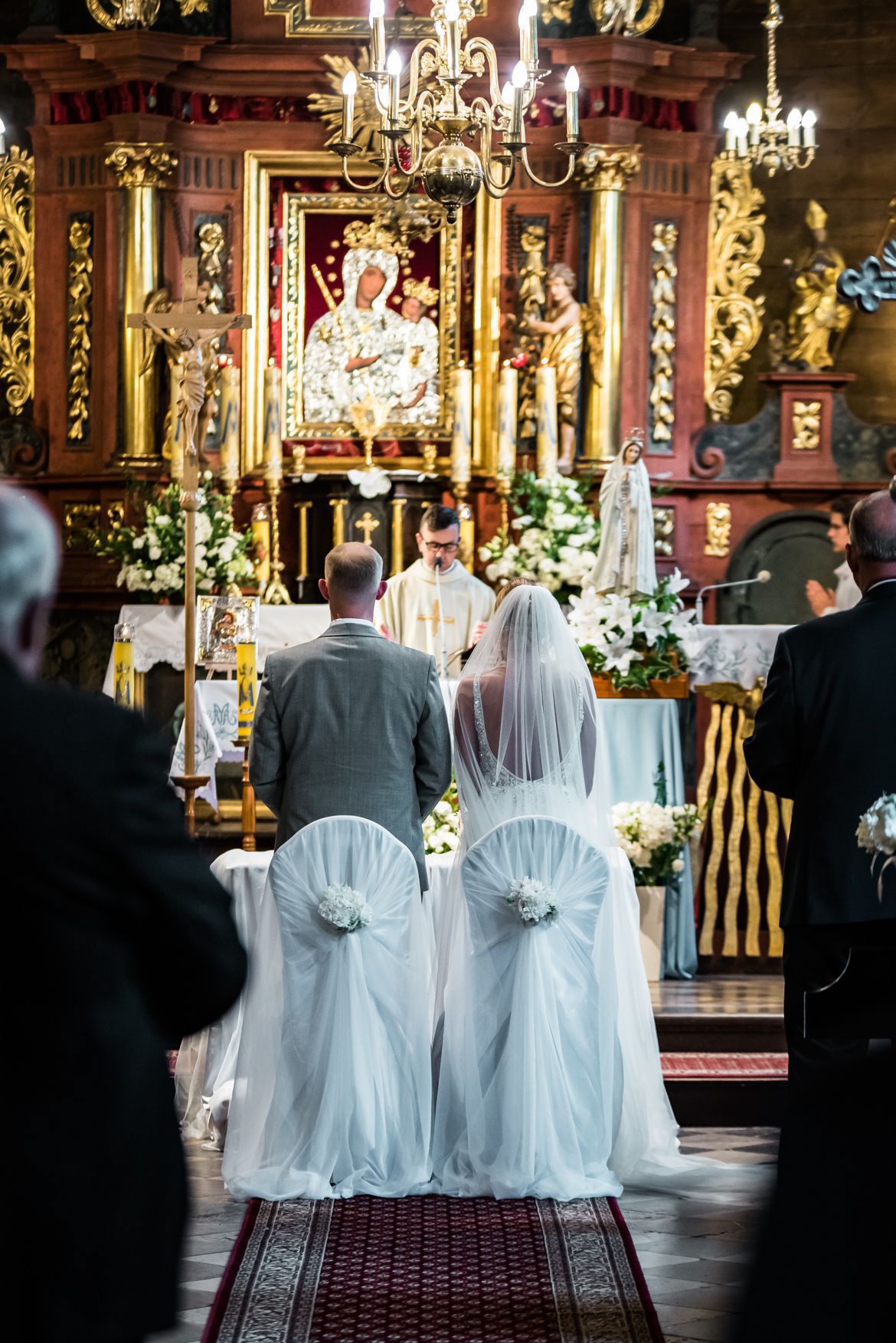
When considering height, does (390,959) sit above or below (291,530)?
below

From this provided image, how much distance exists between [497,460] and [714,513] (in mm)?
1490

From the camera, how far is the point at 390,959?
5527 millimetres

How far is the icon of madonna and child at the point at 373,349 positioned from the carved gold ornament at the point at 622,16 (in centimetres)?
189

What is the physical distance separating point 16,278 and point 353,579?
781cm

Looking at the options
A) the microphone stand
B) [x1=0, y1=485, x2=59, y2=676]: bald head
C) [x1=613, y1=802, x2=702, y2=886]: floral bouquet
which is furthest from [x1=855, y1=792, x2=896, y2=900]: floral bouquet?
the microphone stand

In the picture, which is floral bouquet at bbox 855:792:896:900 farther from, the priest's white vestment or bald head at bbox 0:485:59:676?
the priest's white vestment

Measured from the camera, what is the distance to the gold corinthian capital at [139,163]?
38.5 feet

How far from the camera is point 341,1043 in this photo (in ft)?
17.8

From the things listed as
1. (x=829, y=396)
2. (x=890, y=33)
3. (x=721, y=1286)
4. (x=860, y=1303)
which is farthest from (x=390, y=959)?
(x=890, y=33)

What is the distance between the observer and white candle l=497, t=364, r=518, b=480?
11297mm

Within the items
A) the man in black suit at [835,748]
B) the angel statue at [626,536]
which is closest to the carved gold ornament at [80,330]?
the angel statue at [626,536]

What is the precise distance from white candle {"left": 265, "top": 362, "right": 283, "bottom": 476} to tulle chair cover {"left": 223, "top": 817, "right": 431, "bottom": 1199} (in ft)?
20.7

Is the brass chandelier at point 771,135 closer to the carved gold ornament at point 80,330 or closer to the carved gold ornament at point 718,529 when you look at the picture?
the carved gold ornament at point 718,529

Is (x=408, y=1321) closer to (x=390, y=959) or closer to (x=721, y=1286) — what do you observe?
(x=721, y=1286)
